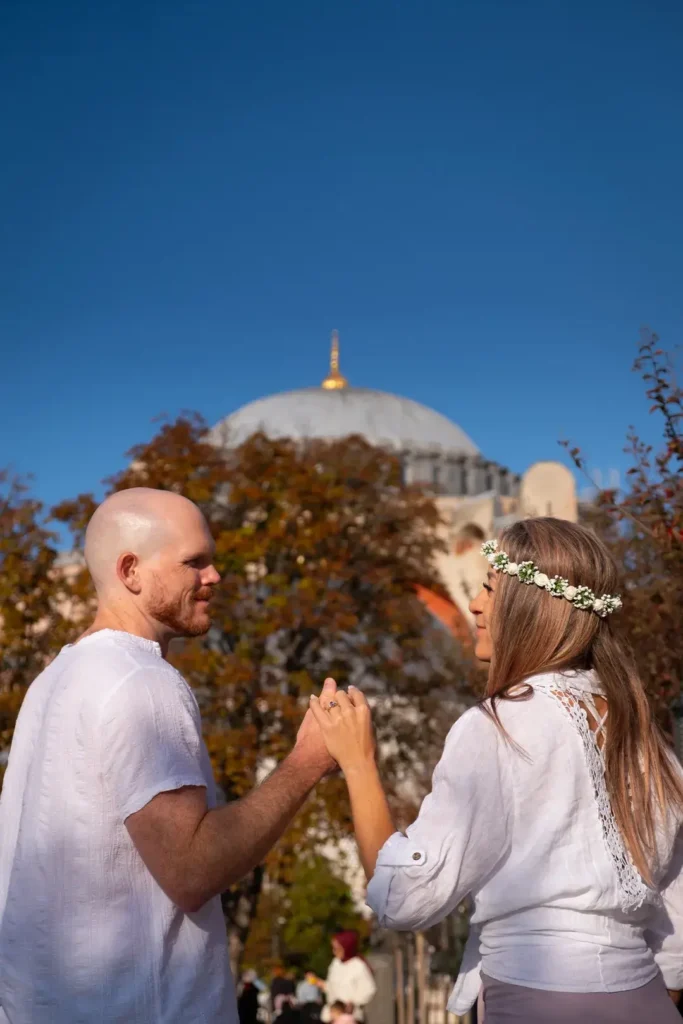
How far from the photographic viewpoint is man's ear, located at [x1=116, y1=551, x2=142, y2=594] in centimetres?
356

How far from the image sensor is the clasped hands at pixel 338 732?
11.4 ft

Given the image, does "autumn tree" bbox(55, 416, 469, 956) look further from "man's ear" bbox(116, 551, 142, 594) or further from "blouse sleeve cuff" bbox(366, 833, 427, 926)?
"blouse sleeve cuff" bbox(366, 833, 427, 926)

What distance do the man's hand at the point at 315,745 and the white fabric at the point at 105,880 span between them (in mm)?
313

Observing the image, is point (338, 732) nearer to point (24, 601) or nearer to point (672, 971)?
point (672, 971)

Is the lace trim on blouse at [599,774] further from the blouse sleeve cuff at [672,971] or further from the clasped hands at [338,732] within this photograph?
the clasped hands at [338,732]

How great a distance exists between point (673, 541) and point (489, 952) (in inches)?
152

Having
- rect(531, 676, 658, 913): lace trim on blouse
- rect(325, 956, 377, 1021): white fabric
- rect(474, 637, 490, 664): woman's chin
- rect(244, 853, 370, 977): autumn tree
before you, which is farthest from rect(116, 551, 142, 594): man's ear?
rect(244, 853, 370, 977): autumn tree

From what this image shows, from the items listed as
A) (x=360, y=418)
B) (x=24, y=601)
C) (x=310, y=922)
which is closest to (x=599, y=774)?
(x=24, y=601)

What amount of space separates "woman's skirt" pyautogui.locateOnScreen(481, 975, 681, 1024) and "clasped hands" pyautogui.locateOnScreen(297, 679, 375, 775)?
68 centimetres

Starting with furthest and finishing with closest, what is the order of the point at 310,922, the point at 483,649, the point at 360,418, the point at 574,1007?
the point at 360,418, the point at 310,922, the point at 483,649, the point at 574,1007

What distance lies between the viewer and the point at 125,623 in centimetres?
353

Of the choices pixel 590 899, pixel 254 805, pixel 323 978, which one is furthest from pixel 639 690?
pixel 323 978

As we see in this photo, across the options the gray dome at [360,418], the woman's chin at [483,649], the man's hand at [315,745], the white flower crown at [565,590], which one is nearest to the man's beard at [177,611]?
the man's hand at [315,745]

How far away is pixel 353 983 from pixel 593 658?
948cm
